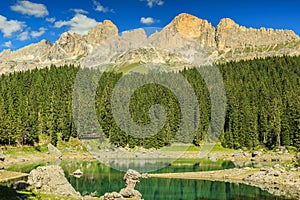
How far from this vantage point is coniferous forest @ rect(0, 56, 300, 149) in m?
98.0

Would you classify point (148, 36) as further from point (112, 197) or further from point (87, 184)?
point (87, 184)

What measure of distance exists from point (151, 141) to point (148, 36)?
68289mm

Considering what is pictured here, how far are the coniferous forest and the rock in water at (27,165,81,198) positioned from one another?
45.7 metres

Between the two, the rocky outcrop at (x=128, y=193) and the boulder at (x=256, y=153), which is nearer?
the rocky outcrop at (x=128, y=193)

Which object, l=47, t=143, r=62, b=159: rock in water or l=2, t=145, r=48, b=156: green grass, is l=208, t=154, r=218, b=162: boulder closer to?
l=47, t=143, r=62, b=159: rock in water

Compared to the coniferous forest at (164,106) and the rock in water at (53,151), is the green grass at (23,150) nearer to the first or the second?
the rock in water at (53,151)

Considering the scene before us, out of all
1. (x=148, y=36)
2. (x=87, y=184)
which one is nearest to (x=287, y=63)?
(x=87, y=184)

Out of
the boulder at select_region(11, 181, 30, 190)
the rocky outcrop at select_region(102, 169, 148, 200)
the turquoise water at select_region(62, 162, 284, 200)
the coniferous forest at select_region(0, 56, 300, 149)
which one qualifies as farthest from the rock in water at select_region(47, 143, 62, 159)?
the boulder at select_region(11, 181, 30, 190)

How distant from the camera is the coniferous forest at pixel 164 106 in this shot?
3858 inches

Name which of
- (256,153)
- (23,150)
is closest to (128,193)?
(256,153)

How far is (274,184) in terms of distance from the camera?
54250 mm

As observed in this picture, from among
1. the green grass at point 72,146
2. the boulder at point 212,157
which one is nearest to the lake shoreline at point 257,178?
the boulder at point 212,157

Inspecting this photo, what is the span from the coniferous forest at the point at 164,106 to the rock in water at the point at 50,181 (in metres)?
45.7

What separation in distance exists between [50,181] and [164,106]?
6855 cm
